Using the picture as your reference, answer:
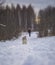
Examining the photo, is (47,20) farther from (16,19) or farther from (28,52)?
(28,52)

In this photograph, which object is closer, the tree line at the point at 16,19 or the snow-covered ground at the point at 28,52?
the snow-covered ground at the point at 28,52

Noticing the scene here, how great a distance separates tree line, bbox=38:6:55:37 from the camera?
1.98 m

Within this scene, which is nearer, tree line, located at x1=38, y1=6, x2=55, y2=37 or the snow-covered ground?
the snow-covered ground

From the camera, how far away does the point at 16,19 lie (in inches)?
80.4

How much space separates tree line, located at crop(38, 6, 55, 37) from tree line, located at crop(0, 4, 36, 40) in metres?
0.10

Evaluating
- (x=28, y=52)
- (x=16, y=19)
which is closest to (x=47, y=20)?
(x=16, y=19)

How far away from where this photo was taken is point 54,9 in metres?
1.95

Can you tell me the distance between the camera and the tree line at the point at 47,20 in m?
1.98

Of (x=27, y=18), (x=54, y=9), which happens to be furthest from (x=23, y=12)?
(x=54, y=9)

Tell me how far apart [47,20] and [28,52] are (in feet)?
1.59

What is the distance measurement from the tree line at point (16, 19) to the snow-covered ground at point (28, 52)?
0.29 feet

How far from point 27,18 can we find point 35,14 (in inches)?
4.1

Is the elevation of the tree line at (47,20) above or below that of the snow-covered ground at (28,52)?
above

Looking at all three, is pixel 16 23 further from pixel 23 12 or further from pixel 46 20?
pixel 46 20
